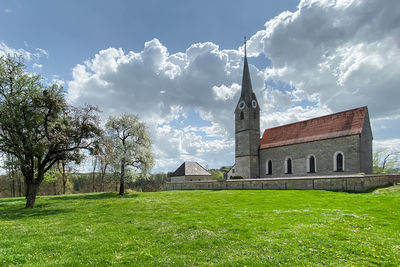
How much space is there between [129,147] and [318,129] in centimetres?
2713

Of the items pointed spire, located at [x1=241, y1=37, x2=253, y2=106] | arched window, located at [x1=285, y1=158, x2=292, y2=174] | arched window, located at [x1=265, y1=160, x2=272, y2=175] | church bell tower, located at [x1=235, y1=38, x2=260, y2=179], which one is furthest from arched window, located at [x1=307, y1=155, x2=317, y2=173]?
pointed spire, located at [x1=241, y1=37, x2=253, y2=106]

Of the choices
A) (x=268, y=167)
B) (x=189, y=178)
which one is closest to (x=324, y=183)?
(x=268, y=167)

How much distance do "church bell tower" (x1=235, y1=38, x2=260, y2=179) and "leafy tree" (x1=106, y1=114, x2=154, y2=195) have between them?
19.1 m

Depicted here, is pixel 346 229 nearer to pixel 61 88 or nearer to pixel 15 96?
pixel 61 88

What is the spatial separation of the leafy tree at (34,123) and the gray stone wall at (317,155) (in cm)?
2906

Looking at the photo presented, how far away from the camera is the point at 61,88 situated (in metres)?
18.2

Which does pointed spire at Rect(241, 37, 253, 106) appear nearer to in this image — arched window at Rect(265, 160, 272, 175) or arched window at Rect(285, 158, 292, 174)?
arched window at Rect(265, 160, 272, 175)

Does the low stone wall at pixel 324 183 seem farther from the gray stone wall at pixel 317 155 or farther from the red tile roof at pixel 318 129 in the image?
the red tile roof at pixel 318 129

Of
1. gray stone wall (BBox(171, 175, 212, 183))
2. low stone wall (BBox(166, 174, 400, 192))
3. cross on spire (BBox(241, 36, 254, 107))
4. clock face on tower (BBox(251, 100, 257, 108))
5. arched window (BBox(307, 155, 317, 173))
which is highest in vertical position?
cross on spire (BBox(241, 36, 254, 107))

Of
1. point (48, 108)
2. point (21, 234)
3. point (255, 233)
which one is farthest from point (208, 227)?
point (48, 108)

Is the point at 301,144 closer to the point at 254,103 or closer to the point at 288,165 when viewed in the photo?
the point at 288,165

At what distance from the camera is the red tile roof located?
30.3m

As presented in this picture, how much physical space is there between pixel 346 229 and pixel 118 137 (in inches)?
1034

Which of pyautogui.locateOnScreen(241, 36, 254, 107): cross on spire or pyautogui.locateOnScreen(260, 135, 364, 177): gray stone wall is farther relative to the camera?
pyautogui.locateOnScreen(241, 36, 254, 107): cross on spire
